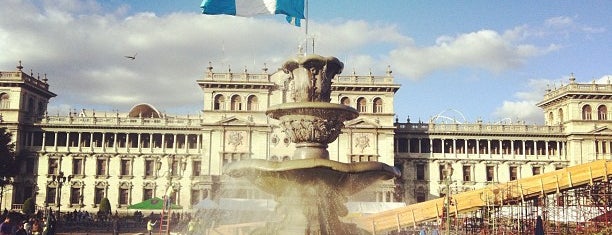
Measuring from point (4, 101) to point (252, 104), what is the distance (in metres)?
24.2

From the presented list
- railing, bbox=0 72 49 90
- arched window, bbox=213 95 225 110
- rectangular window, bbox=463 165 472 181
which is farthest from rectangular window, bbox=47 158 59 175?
rectangular window, bbox=463 165 472 181

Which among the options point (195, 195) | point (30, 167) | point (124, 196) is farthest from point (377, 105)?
point (30, 167)

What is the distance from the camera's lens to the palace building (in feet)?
168

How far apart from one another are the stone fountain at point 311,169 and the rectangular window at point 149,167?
136 feet

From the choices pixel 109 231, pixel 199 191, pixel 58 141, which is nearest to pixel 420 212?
pixel 109 231

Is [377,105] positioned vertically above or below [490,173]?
above

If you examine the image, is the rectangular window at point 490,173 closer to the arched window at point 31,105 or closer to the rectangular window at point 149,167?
the rectangular window at point 149,167

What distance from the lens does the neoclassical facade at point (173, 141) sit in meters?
Result: 50.2

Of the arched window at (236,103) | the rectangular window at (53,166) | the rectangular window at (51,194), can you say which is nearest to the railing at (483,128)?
the arched window at (236,103)

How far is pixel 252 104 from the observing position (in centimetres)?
5116

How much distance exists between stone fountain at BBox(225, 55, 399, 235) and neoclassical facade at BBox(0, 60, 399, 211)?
3382 centimetres

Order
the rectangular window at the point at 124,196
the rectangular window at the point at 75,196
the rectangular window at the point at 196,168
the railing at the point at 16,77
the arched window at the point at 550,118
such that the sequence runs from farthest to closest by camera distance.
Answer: the arched window at the point at 550,118 → the rectangular window at the point at 196,168 → the rectangular window at the point at 124,196 → the rectangular window at the point at 75,196 → the railing at the point at 16,77

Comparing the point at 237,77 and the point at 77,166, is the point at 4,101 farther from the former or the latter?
the point at 237,77

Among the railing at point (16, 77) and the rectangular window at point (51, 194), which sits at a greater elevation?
the railing at point (16, 77)
